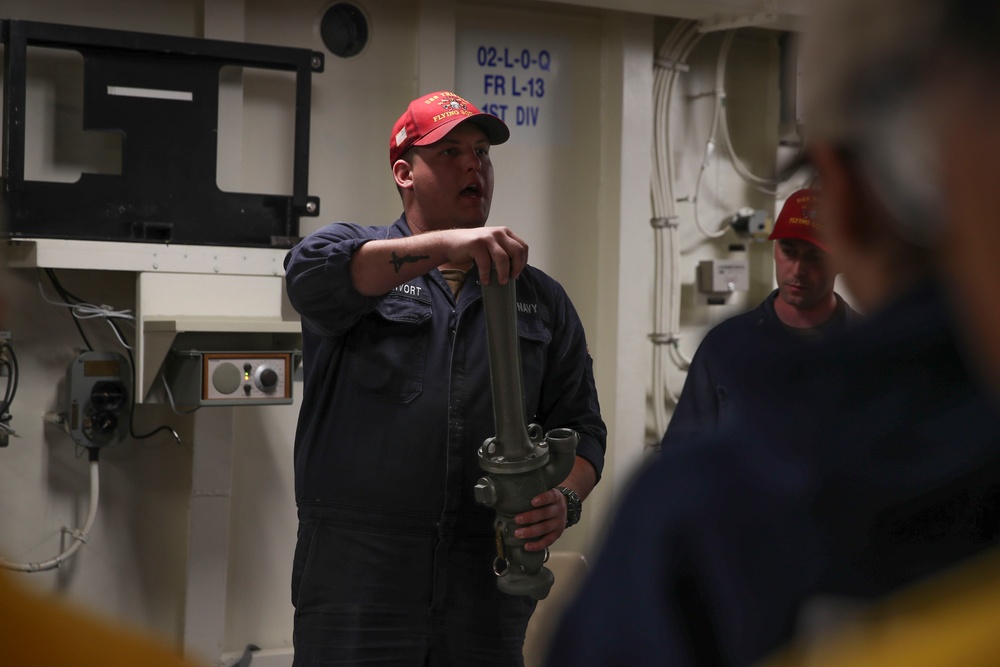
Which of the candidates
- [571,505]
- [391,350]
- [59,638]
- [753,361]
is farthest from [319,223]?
[753,361]

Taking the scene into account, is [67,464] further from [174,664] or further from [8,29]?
[174,664]

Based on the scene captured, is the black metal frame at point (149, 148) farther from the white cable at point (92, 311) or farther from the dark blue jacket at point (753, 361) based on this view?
the dark blue jacket at point (753, 361)

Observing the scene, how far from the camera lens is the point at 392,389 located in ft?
5.76

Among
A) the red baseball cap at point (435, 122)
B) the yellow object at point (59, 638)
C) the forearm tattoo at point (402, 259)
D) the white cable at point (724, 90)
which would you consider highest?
the white cable at point (724, 90)

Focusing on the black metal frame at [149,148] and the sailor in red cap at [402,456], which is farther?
the black metal frame at [149,148]

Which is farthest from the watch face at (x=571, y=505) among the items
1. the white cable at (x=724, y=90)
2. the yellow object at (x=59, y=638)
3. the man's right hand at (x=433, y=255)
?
the white cable at (x=724, y=90)

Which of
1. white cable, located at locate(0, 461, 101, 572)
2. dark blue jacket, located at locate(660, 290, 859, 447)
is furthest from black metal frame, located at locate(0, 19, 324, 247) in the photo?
dark blue jacket, located at locate(660, 290, 859, 447)

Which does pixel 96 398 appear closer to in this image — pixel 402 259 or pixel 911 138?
pixel 402 259

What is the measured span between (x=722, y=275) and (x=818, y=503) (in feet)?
10.8

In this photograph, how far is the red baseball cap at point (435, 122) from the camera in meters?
1.91

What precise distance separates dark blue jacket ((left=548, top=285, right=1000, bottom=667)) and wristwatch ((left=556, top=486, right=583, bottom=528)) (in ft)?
4.08

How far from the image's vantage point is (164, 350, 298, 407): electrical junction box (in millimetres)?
2588

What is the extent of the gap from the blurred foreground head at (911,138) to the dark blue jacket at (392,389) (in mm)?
1321

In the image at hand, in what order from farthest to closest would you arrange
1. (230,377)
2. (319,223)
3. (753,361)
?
(319,223)
(230,377)
(753,361)
